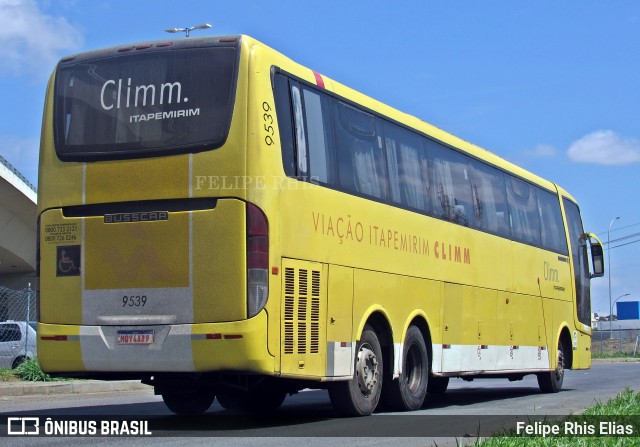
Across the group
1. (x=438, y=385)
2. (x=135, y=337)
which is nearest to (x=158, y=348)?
(x=135, y=337)

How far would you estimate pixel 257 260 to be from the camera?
1065cm

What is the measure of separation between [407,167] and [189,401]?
431 cm

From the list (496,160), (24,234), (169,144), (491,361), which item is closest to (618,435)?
(169,144)

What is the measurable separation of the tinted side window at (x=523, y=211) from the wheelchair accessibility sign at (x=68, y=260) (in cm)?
950

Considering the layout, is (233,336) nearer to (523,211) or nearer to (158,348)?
(158,348)

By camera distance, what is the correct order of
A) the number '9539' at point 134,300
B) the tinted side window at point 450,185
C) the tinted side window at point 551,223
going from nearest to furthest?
the number '9539' at point 134,300
the tinted side window at point 450,185
the tinted side window at point 551,223

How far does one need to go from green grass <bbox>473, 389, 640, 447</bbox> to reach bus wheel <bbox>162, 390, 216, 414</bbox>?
4.79 metres

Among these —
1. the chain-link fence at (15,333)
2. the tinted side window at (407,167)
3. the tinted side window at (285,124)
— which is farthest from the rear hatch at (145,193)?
the chain-link fence at (15,333)

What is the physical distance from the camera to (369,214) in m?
13.2

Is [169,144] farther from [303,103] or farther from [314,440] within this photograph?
[314,440]

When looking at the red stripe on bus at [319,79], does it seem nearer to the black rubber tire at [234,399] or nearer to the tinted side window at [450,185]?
the tinted side window at [450,185]

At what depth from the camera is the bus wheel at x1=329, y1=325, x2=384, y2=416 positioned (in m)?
12.4

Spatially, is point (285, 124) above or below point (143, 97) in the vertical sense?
below

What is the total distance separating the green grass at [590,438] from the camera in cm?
868
